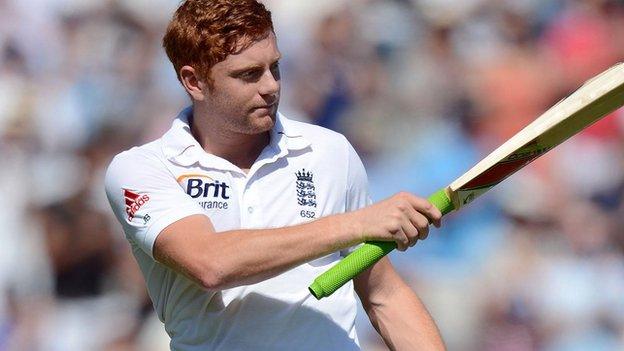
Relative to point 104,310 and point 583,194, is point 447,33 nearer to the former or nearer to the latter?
point 583,194

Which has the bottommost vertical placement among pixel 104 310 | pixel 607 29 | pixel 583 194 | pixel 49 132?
pixel 104 310

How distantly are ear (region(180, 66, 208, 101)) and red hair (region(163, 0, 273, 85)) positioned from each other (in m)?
0.05

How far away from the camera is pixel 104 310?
5562 millimetres

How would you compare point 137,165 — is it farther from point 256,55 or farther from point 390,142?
point 390,142

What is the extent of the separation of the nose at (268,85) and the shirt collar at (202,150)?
174 millimetres

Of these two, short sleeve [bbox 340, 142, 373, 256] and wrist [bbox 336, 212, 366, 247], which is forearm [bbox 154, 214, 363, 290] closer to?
wrist [bbox 336, 212, 366, 247]

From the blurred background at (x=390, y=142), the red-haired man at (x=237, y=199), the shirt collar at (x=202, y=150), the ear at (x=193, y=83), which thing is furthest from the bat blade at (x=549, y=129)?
the blurred background at (x=390, y=142)

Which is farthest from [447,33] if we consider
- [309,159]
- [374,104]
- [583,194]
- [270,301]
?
[270,301]

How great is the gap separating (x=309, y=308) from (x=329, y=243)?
395 mm

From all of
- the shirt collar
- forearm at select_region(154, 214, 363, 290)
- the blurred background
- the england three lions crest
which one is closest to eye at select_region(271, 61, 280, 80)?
the shirt collar

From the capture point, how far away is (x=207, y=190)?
3.27 m

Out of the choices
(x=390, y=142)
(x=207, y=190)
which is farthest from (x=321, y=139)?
(x=390, y=142)

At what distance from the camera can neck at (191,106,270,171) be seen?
338 centimetres

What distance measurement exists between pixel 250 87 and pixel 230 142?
199mm
